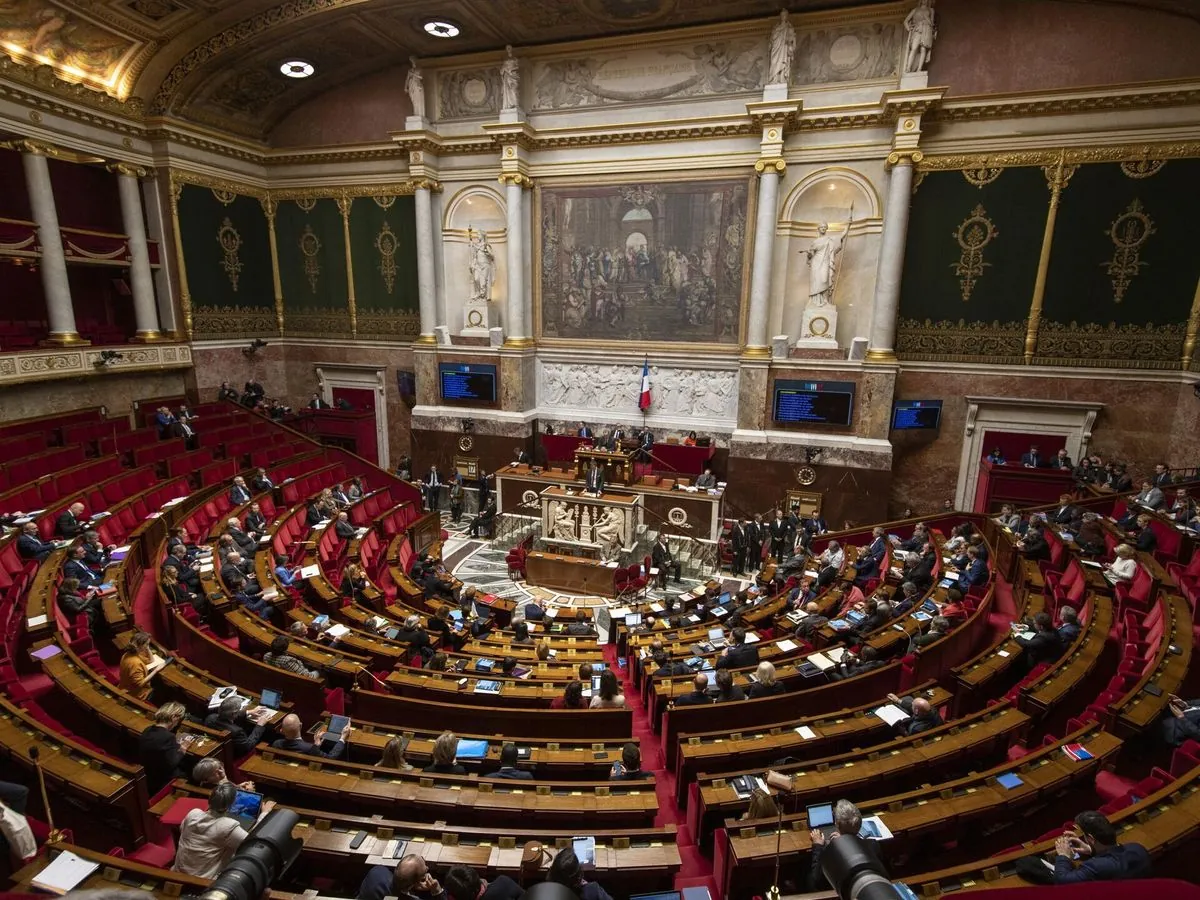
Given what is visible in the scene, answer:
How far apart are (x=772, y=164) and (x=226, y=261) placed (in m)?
16.4

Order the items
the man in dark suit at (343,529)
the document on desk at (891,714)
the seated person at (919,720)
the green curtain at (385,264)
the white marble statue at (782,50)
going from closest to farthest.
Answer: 1. the seated person at (919,720)
2. the document on desk at (891,714)
3. the man in dark suit at (343,529)
4. the white marble statue at (782,50)
5. the green curtain at (385,264)

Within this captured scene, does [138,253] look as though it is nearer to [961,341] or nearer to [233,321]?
[233,321]

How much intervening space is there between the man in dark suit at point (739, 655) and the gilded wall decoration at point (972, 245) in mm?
12314

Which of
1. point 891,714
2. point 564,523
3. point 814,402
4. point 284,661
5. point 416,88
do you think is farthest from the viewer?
point 416,88

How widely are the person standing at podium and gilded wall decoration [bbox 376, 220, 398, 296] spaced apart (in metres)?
9.65

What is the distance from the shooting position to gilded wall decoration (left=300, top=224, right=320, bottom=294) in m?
20.2

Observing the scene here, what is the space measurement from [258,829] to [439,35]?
19.2 m

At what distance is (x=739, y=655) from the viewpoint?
742 centimetres

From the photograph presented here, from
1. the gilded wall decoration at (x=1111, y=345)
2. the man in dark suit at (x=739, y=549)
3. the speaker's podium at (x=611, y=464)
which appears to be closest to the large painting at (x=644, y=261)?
the speaker's podium at (x=611, y=464)

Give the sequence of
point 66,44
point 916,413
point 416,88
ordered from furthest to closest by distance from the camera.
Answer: point 416,88 < point 916,413 < point 66,44

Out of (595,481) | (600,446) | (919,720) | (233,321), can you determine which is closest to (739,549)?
(595,481)

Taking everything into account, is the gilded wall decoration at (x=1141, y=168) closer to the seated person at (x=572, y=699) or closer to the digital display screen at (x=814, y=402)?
the digital display screen at (x=814, y=402)

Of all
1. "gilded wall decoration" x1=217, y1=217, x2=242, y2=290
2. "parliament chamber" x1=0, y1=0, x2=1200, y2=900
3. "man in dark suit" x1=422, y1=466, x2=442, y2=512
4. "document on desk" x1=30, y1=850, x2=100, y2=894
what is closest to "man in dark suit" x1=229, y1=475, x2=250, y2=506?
"parliament chamber" x1=0, y1=0, x2=1200, y2=900

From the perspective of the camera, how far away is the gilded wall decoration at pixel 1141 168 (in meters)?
13.7
